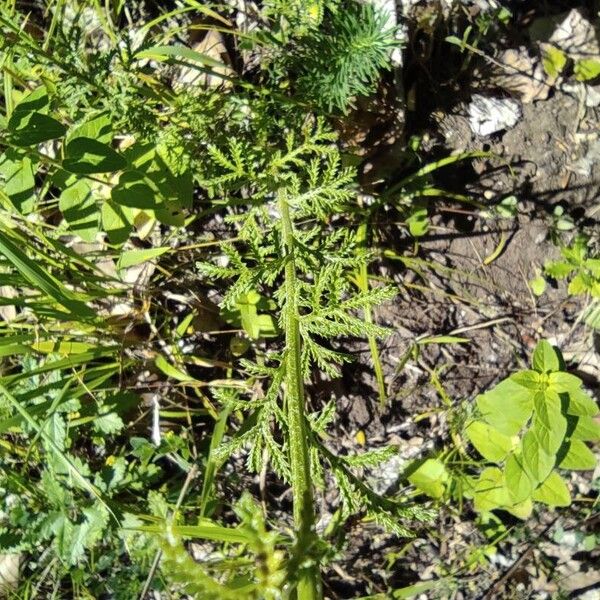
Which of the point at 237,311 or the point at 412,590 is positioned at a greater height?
the point at 237,311

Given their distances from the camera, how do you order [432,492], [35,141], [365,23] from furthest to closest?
[432,492], [365,23], [35,141]

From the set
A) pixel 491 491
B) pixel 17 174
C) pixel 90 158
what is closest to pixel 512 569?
pixel 491 491

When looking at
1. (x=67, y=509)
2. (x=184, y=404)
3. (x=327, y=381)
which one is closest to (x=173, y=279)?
(x=184, y=404)

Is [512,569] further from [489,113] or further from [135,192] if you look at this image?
[135,192]

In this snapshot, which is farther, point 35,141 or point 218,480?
point 218,480

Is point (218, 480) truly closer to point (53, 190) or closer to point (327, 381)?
point (327, 381)
